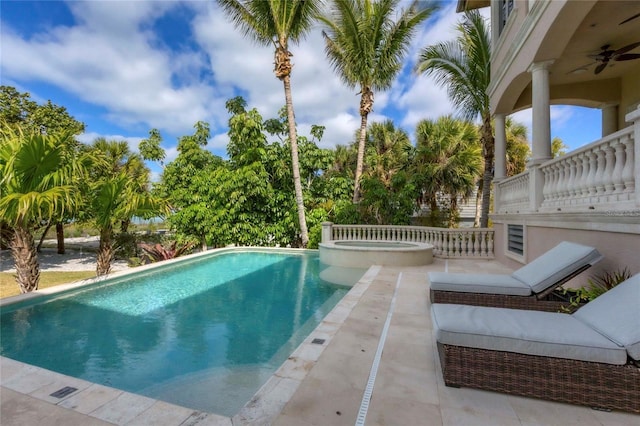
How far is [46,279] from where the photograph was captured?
977 cm

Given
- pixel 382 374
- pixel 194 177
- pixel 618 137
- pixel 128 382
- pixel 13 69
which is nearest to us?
pixel 382 374

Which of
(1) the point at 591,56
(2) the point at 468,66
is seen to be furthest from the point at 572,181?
(2) the point at 468,66

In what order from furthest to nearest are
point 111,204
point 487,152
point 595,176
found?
point 487,152 → point 111,204 → point 595,176

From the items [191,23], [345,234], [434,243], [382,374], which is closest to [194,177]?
[191,23]

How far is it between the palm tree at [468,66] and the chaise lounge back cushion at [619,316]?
941 cm

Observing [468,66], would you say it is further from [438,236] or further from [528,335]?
[528,335]

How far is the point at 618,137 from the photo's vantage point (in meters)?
3.72

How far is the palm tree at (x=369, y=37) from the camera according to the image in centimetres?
1265

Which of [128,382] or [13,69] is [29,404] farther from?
[13,69]

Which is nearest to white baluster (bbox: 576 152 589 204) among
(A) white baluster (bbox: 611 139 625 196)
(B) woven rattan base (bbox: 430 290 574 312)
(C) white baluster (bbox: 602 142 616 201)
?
Result: (C) white baluster (bbox: 602 142 616 201)

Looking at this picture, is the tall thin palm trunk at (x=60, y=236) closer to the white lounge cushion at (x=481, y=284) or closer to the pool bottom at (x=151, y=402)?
Result: the pool bottom at (x=151, y=402)

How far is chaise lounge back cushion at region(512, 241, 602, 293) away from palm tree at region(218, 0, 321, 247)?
10.4 meters

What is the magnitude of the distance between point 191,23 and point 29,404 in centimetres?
1582

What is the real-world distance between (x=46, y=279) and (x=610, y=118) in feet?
59.1
